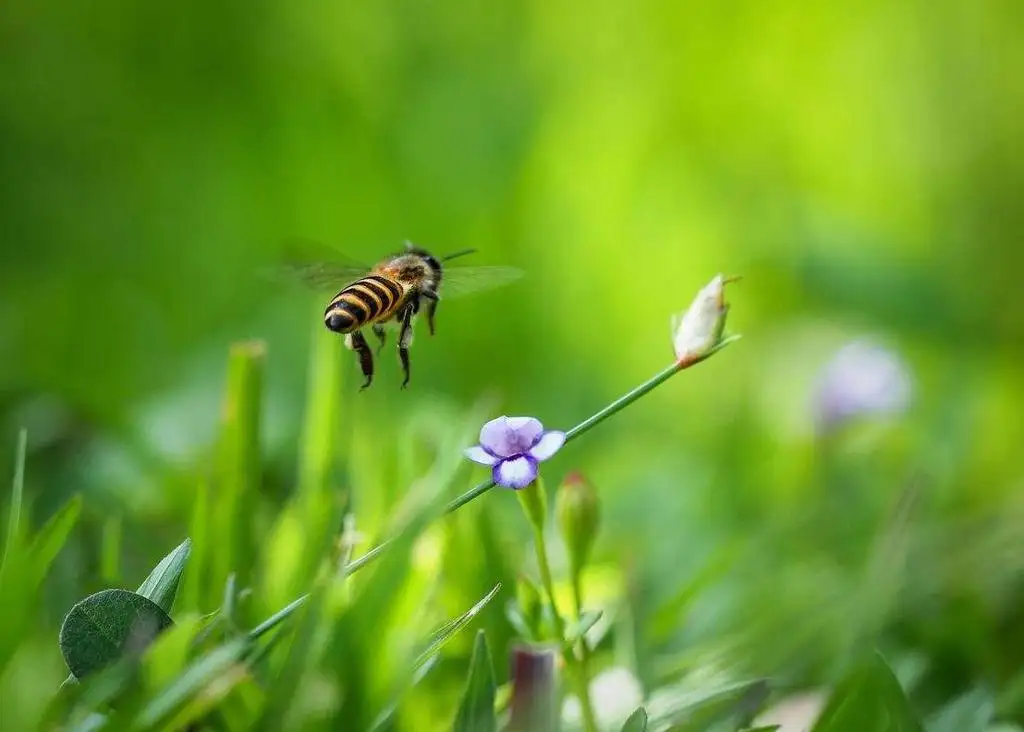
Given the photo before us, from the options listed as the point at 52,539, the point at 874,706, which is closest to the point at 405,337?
the point at 52,539

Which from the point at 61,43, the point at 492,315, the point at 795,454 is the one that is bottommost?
the point at 795,454

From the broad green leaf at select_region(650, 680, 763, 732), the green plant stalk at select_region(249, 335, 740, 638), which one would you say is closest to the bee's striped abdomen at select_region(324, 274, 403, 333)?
the green plant stalk at select_region(249, 335, 740, 638)

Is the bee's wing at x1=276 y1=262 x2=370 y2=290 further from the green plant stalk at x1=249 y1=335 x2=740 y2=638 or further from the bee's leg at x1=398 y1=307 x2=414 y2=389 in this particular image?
the green plant stalk at x1=249 y1=335 x2=740 y2=638

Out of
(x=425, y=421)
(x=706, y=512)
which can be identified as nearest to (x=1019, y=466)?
(x=706, y=512)

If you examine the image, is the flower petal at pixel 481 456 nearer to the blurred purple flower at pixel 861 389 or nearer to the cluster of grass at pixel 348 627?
the cluster of grass at pixel 348 627

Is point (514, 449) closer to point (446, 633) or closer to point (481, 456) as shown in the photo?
point (481, 456)

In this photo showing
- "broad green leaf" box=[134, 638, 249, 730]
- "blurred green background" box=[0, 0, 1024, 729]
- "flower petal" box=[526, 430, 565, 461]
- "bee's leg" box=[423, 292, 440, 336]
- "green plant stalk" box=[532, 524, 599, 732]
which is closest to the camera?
"broad green leaf" box=[134, 638, 249, 730]

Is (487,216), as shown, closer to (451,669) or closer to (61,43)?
(61,43)
